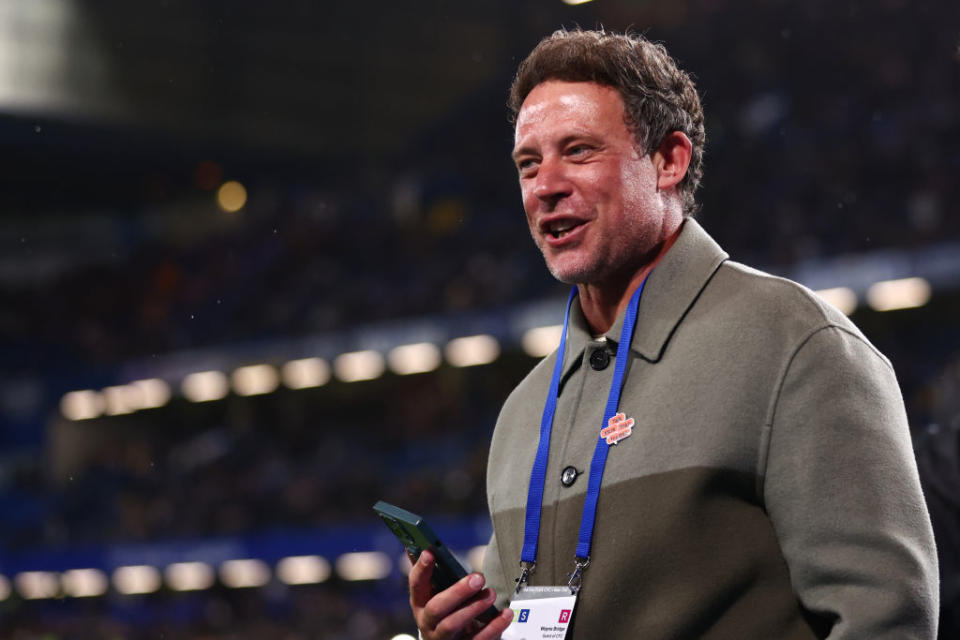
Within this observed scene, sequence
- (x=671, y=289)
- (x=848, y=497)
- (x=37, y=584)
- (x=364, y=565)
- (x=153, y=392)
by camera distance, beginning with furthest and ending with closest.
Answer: (x=153, y=392) < (x=37, y=584) < (x=364, y=565) < (x=671, y=289) < (x=848, y=497)

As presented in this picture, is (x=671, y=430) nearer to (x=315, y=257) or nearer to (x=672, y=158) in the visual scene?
(x=672, y=158)

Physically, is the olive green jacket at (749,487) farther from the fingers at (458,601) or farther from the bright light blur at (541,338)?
the bright light blur at (541,338)

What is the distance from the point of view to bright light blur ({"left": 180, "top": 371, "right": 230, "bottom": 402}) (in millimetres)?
12898

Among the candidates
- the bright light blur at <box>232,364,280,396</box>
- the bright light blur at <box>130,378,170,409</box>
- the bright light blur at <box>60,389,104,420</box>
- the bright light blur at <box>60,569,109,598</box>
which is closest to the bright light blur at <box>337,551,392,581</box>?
the bright light blur at <box>232,364,280,396</box>

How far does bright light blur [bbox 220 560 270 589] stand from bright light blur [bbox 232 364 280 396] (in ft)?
7.70

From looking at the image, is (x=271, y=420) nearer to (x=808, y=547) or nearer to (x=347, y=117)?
(x=347, y=117)

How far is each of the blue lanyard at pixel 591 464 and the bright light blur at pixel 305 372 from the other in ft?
35.5

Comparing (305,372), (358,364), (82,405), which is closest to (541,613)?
(358,364)

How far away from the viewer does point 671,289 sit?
1254mm

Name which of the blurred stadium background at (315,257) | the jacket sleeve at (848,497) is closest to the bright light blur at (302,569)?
the blurred stadium background at (315,257)

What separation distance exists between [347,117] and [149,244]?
366cm

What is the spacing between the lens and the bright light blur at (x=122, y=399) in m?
13.6

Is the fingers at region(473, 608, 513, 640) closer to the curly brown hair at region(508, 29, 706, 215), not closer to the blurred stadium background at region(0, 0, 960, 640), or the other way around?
the curly brown hair at region(508, 29, 706, 215)

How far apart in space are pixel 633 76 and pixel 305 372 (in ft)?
38.1
